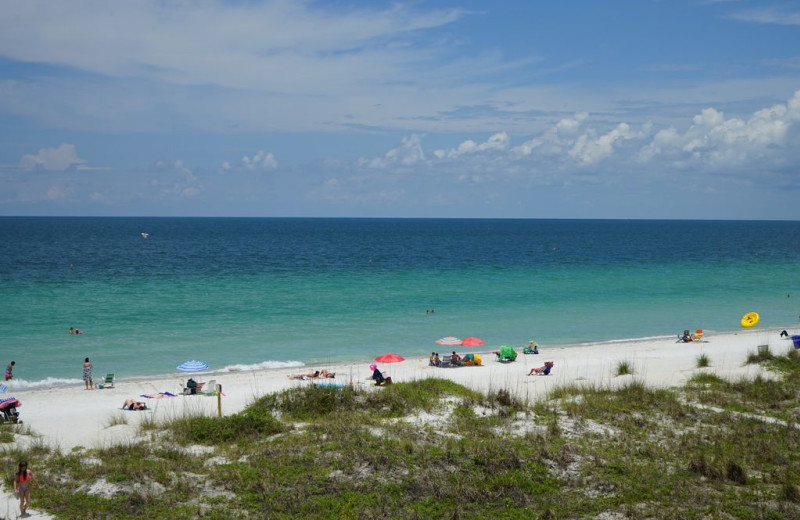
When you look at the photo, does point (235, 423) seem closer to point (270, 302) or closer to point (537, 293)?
point (270, 302)

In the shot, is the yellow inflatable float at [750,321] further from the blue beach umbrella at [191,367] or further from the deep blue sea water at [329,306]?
the blue beach umbrella at [191,367]

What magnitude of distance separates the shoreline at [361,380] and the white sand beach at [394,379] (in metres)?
0.03

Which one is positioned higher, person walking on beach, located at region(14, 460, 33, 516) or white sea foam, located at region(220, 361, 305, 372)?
person walking on beach, located at region(14, 460, 33, 516)

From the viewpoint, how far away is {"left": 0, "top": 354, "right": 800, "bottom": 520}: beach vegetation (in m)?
10.6

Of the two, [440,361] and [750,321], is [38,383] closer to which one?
[440,361]

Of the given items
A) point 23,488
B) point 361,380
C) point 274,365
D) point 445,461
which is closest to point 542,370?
point 361,380

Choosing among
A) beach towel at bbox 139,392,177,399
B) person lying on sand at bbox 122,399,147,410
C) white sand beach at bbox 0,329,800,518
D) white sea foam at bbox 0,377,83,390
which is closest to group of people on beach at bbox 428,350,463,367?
white sand beach at bbox 0,329,800,518

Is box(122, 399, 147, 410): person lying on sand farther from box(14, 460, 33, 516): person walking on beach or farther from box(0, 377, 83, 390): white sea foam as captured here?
box(14, 460, 33, 516): person walking on beach

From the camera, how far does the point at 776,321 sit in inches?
1663

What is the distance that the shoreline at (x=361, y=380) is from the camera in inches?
717

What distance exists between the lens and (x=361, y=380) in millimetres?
25656

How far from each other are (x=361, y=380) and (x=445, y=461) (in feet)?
44.5

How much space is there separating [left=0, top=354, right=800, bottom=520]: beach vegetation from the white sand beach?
2230 mm

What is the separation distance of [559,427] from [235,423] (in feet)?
24.4
